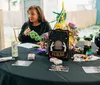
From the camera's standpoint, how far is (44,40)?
179 centimetres

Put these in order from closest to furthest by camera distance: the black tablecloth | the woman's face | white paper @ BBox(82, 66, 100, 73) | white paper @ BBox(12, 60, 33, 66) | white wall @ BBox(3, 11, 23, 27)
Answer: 1. the black tablecloth
2. white paper @ BBox(82, 66, 100, 73)
3. white paper @ BBox(12, 60, 33, 66)
4. the woman's face
5. white wall @ BBox(3, 11, 23, 27)

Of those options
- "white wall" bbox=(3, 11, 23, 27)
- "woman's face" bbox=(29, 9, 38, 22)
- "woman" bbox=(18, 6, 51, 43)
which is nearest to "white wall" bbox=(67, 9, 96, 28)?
"woman" bbox=(18, 6, 51, 43)

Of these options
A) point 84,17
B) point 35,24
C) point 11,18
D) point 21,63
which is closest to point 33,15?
point 35,24

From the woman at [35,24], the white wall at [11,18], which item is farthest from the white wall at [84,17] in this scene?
the white wall at [11,18]

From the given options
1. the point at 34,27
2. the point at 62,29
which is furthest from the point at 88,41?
the point at 34,27

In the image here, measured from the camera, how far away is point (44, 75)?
1.24 meters

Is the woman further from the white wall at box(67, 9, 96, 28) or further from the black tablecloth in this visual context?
the white wall at box(67, 9, 96, 28)

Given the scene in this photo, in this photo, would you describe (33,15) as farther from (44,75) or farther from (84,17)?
(84,17)

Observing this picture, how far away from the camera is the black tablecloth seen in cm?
116

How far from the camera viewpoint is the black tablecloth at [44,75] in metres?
1.16

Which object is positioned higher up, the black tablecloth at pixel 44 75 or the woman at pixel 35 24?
the woman at pixel 35 24

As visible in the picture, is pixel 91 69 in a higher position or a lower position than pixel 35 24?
lower

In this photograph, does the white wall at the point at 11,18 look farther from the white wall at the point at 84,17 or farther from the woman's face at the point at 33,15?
the woman's face at the point at 33,15

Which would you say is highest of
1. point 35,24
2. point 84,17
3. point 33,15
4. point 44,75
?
point 84,17
